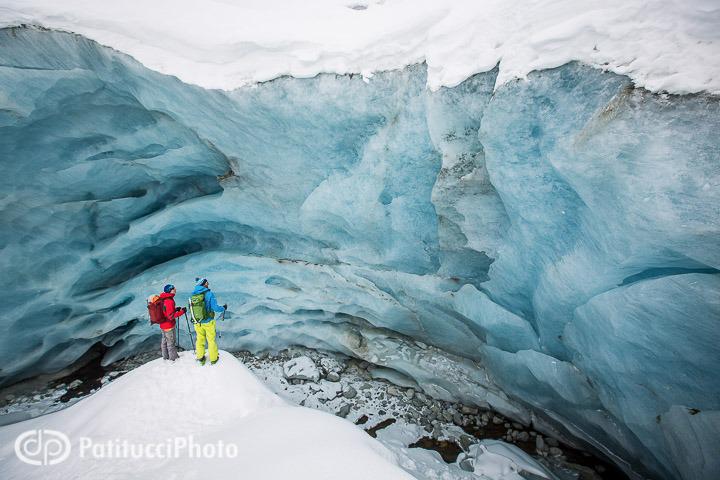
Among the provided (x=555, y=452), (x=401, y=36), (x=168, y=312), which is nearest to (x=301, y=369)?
(x=168, y=312)

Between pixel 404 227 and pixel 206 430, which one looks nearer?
pixel 206 430

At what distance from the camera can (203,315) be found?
15.1 ft

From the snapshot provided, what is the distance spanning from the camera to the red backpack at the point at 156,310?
4691mm

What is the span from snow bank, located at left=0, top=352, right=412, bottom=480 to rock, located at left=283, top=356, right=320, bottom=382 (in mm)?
3160

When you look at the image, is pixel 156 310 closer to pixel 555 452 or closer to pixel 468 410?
pixel 468 410

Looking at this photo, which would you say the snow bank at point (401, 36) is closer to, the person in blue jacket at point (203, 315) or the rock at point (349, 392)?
the person in blue jacket at point (203, 315)

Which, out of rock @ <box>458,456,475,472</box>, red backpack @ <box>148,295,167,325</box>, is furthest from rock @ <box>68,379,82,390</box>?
rock @ <box>458,456,475,472</box>

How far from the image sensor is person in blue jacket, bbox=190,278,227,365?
4.55 meters

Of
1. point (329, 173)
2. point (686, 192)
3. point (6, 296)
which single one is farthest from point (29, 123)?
point (686, 192)

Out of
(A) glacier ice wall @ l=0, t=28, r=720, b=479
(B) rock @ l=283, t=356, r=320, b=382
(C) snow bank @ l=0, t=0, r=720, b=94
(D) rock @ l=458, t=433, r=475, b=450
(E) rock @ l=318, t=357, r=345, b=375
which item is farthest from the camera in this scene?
(E) rock @ l=318, t=357, r=345, b=375

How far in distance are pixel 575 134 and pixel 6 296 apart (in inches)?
453

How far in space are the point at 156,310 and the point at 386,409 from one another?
5221 millimetres

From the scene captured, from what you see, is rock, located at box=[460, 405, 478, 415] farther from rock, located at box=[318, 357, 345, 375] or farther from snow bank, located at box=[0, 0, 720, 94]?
snow bank, located at box=[0, 0, 720, 94]

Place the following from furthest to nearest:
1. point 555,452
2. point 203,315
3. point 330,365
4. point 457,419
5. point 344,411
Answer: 1. point 330,365
2. point 344,411
3. point 457,419
4. point 555,452
5. point 203,315
